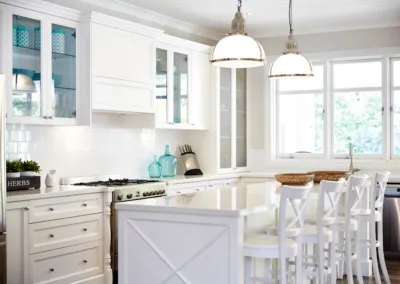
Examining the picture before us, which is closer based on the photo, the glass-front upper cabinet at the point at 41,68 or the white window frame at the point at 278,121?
the glass-front upper cabinet at the point at 41,68

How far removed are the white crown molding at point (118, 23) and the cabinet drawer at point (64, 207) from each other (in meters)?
1.57

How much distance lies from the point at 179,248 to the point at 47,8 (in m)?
2.54

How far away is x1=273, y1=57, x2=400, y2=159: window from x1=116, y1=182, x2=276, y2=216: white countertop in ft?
11.7

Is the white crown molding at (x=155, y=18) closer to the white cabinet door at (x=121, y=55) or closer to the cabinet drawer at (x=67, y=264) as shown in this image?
the white cabinet door at (x=121, y=55)

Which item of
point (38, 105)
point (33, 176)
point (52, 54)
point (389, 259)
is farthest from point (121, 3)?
point (389, 259)

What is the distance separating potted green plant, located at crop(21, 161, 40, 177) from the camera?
508 cm

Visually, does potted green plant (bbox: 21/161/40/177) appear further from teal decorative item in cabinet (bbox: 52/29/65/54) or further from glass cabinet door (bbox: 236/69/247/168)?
glass cabinet door (bbox: 236/69/247/168)

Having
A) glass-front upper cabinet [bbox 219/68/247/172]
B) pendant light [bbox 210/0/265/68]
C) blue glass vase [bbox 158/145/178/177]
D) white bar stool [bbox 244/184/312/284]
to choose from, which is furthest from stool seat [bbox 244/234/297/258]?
glass-front upper cabinet [bbox 219/68/247/172]

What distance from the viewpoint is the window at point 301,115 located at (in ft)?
26.5

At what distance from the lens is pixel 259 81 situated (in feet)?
27.2

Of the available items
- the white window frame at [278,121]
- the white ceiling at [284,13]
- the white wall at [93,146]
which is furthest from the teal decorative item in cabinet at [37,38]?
the white window frame at [278,121]

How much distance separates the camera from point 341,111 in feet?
26.1

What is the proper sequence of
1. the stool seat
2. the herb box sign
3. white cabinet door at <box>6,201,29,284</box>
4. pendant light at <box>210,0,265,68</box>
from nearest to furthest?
the stool seat < pendant light at <box>210,0,265,68</box> < white cabinet door at <box>6,201,29,284</box> < the herb box sign

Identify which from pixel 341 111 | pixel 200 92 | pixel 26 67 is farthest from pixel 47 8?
pixel 341 111
